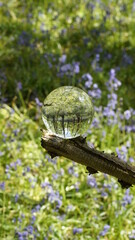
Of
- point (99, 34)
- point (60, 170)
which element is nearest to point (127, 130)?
point (60, 170)

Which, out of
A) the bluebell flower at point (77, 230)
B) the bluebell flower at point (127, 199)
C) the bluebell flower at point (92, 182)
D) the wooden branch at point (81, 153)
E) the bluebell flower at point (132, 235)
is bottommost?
the wooden branch at point (81, 153)

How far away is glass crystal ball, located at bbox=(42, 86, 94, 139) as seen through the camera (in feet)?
4.73

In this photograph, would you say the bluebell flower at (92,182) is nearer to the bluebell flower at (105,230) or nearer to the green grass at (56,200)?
the green grass at (56,200)

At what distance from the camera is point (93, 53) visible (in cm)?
535

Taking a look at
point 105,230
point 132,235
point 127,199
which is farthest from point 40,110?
point 132,235

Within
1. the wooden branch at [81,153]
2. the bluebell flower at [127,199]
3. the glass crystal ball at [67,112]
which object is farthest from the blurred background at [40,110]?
the glass crystal ball at [67,112]

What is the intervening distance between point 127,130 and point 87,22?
2.39m

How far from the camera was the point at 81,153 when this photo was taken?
167 cm

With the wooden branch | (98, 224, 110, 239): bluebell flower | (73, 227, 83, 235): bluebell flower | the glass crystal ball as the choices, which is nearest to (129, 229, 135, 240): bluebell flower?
(98, 224, 110, 239): bluebell flower

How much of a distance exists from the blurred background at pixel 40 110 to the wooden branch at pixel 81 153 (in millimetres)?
1448

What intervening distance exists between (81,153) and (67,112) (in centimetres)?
27

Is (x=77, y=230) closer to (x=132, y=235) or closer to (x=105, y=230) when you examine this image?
(x=105, y=230)

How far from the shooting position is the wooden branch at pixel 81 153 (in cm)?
164

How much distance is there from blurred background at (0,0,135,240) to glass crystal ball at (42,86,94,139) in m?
1.80
